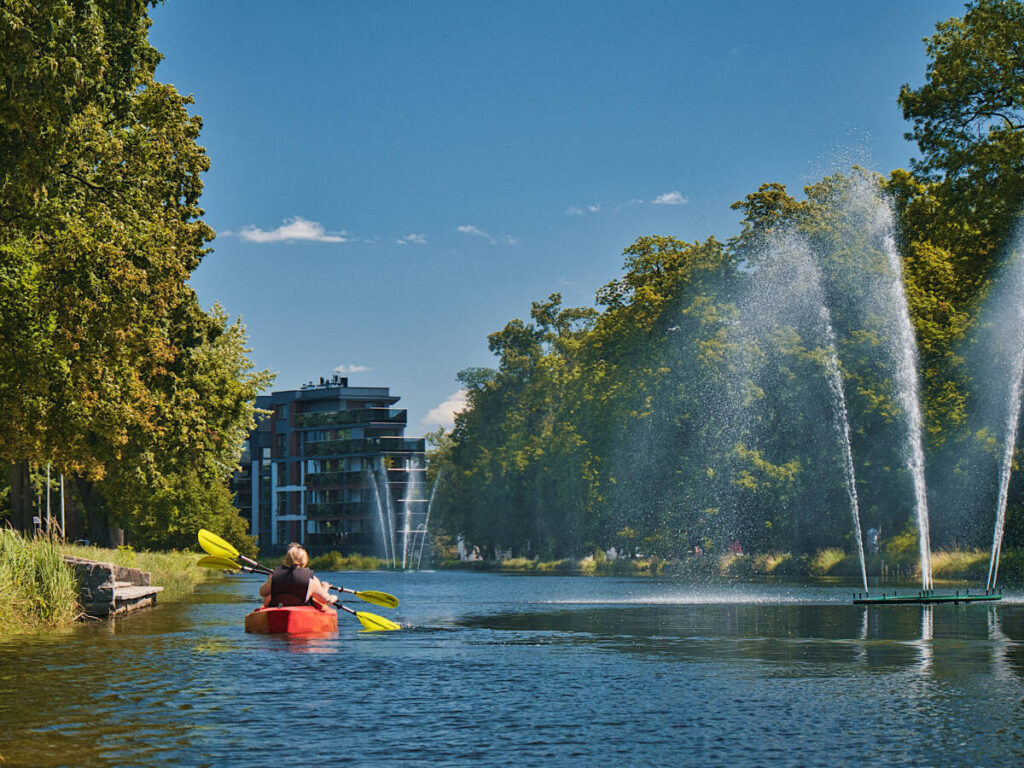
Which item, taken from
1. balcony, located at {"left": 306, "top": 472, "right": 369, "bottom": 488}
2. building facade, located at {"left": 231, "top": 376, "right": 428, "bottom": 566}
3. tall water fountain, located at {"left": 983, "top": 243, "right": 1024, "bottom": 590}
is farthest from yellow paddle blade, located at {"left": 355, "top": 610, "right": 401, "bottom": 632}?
balcony, located at {"left": 306, "top": 472, "right": 369, "bottom": 488}

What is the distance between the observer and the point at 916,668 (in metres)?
19.4

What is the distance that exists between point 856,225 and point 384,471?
10280cm

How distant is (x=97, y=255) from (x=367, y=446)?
13512 cm

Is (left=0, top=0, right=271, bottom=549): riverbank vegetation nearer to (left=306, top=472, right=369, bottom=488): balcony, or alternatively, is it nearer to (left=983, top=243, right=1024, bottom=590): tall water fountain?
(left=983, top=243, right=1024, bottom=590): tall water fountain

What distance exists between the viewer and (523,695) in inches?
647

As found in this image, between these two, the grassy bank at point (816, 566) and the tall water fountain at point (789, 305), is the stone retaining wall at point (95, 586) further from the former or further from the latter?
the tall water fountain at point (789, 305)

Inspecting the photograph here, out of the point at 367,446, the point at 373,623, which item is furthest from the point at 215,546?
the point at 367,446

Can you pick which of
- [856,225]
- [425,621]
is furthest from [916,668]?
[856,225]

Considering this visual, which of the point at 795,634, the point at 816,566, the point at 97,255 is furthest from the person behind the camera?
the point at 816,566

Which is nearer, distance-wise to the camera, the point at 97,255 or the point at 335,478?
the point at 97,255

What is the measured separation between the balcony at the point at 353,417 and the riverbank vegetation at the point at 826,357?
73.9 metres

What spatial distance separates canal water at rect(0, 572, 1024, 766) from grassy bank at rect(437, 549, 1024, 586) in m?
25.8

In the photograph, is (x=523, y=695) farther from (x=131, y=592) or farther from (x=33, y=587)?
(x=131, y=592)

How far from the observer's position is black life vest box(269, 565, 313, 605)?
2559 centimetres
